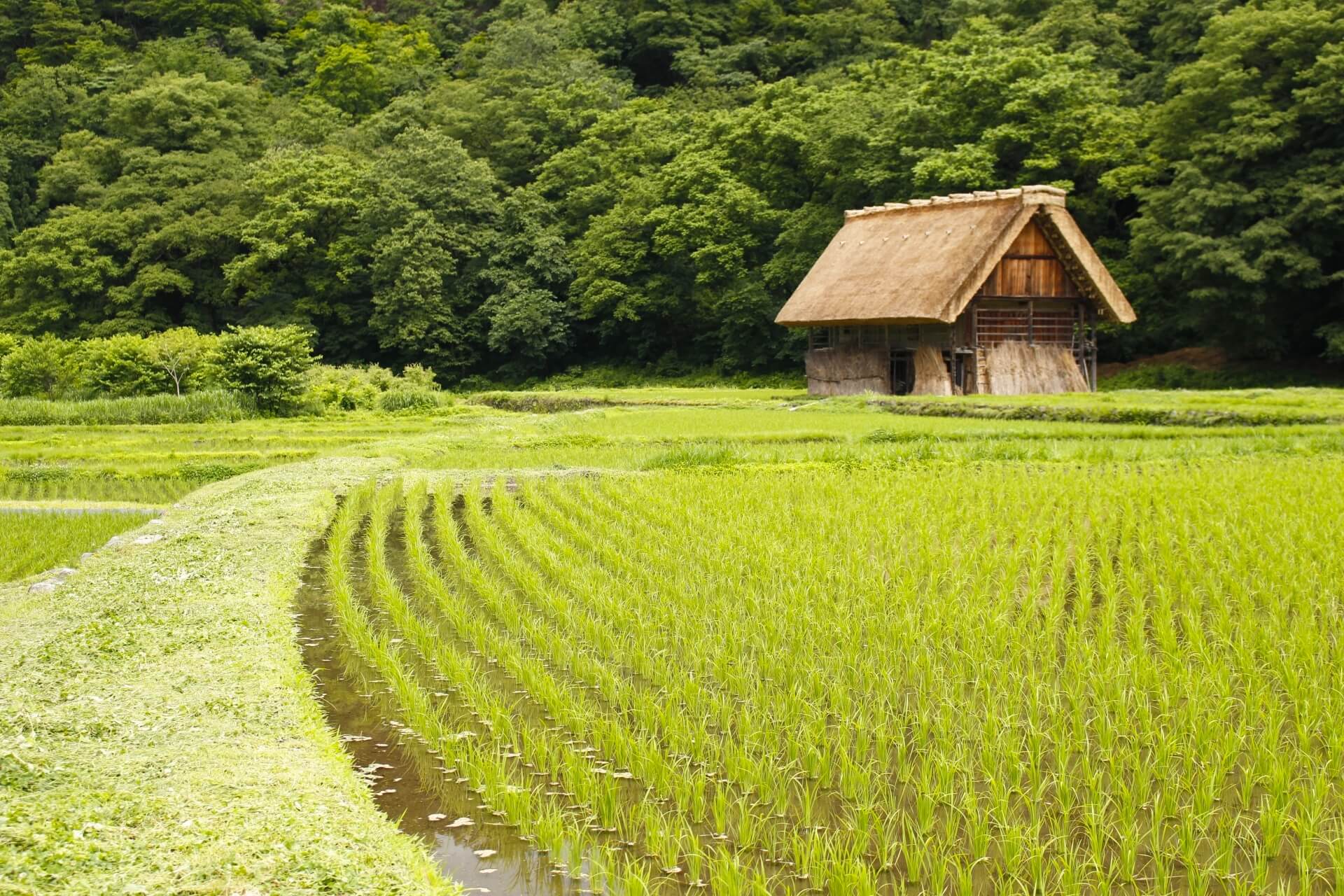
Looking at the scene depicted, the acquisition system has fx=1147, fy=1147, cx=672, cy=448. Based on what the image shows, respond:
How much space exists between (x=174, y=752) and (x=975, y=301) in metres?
20.0

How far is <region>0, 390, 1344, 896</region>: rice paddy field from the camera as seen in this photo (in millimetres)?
3355

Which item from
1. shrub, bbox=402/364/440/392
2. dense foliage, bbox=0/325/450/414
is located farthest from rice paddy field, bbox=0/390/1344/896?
shrub, bbox=402/364/440/392

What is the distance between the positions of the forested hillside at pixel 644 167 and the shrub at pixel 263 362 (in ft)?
37.5

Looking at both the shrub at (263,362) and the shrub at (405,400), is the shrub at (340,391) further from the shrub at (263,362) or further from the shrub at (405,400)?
the shrub at (263,362)

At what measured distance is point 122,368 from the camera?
21688 millimetres

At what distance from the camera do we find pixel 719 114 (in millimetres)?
32750

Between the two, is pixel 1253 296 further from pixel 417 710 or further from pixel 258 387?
pixel 417 710

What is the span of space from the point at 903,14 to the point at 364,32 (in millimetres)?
23758

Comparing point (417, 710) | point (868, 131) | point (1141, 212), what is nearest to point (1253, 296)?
point (1141, 212)

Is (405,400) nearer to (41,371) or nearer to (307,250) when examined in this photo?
(41,371)

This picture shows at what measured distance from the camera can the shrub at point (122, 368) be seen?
21.6 m

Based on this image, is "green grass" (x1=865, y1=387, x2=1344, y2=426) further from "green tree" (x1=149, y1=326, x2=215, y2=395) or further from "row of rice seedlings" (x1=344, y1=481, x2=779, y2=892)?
"green tree" (x1=149, y1=326, x2=215, y2=395)

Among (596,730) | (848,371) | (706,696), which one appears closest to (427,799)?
(596,730)

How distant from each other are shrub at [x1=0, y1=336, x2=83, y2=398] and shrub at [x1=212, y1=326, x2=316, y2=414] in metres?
3.14
